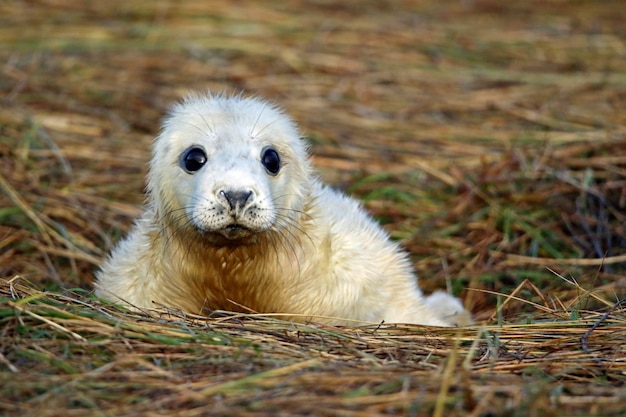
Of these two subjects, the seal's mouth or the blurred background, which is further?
the blurred background

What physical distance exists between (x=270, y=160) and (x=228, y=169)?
1.26ft

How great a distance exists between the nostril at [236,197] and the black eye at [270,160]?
0.47m

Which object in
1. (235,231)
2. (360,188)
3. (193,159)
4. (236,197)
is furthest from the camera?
(360,188)

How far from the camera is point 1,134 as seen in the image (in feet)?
24.0

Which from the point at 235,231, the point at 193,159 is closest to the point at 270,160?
the point at 193,159

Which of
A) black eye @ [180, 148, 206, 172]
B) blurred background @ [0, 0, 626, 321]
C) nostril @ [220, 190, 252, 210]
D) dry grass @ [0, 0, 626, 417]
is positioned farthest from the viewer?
blurred background @ [0, 0, 626, 321]

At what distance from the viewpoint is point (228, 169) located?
454cm

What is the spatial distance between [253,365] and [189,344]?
346 millimetres

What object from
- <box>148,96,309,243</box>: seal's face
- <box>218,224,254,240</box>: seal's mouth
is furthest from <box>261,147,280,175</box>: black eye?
<box>218,224,254,240</box>: seal's mouth

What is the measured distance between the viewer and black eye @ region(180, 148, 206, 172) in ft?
15.7

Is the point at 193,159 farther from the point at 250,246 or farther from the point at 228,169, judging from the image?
the point at 250,246

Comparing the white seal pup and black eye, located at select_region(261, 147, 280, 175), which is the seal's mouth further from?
black eye, located at select_region(261, 147, 280, 175)

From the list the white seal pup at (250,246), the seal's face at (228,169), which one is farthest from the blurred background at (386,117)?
the seal's face at (228,169)

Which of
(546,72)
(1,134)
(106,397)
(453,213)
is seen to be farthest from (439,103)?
(106,397)
